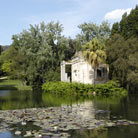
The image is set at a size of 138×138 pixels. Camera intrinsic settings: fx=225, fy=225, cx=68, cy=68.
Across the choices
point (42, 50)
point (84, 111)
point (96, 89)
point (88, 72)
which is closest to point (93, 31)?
point (42, 50)

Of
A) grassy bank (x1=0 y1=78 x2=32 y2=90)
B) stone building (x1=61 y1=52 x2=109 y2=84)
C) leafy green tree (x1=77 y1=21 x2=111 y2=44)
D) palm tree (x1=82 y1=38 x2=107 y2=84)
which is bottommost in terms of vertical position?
grassy bank (x1=0 y1=78 x2=32 y2=90)

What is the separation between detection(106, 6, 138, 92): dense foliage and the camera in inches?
1324

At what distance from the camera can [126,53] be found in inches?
1410

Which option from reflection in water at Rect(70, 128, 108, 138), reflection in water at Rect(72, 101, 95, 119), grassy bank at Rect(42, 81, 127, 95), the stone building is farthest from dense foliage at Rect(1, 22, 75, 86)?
reflection in water at Rect(70, 128, 108, 138)

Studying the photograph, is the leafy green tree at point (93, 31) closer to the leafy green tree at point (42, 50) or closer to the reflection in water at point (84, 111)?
the leafy green tree at point (42, 50)

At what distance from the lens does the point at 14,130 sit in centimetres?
1266

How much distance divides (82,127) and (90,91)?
22172 mm

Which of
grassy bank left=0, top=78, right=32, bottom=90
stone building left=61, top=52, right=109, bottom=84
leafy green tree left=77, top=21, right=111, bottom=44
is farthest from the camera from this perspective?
leafy green tree left=77, top=21, right=111, bottom=44

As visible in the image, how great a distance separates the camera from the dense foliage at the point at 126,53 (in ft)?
110

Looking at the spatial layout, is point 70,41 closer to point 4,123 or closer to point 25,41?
point 25,41

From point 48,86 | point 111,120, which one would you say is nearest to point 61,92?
point 48,86

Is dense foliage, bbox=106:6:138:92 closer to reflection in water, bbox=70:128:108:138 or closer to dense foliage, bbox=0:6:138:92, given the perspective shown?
dense foliage, bbox=0:6:138:92

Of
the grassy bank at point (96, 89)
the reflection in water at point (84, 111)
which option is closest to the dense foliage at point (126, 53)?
the grassy bank at point (96, 89)

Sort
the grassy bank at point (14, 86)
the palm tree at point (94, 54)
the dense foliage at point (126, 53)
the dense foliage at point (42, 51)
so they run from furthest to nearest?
the grassy bank at point (14, 86)
the dense foliage at point (42, 51)
the palm tree at point (94, 54)
the dense foliage at point (126, 53)
